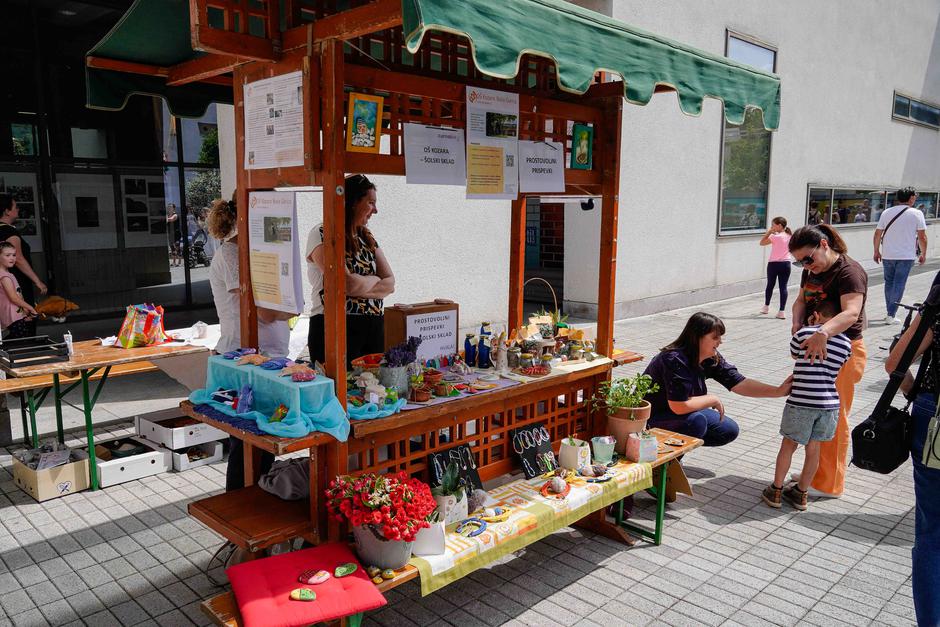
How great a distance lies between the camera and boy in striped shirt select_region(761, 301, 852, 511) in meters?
4.30

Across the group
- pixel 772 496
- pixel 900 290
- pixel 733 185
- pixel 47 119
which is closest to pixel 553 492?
pixel 772 496

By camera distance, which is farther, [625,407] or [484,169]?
[625,407]

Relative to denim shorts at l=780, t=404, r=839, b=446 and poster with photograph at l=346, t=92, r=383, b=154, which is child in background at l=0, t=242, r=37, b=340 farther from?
denim shorts at l=780, t=404, r=839, b=446

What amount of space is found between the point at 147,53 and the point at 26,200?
21.3 feet

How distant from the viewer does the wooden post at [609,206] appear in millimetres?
4281

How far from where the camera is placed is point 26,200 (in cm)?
901

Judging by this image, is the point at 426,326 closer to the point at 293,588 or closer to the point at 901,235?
the point at 293,588

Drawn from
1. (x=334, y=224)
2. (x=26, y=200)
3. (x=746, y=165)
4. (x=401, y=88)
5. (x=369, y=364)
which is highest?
(x=746, y=165)

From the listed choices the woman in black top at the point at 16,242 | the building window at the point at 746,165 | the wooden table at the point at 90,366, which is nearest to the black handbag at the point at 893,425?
the wooden table at the point at 90,366

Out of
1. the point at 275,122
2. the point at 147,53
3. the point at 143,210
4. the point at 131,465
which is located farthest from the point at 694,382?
the point at 143,210

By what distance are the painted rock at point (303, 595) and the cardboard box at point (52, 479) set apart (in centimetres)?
293

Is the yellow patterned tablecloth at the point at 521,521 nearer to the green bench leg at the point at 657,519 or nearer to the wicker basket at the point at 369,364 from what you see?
the green bench leg at the point at 657,519

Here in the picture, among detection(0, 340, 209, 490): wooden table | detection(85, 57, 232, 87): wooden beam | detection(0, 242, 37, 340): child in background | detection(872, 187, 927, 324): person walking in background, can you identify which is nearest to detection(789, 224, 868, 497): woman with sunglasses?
detection(85, 57, 232, 87): wooden beam

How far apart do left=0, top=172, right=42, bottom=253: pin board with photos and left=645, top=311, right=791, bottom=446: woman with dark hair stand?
8250 millimetres
